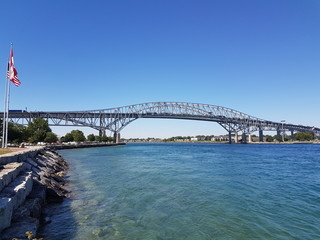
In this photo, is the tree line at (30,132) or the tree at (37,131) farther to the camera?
the tree at (37,131)

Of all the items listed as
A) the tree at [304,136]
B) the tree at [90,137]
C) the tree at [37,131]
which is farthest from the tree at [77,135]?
the tree at [304,136]

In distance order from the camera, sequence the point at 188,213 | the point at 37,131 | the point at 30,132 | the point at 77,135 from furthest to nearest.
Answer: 1. the point at 77,135
2. the point at 37,131
3. the point at 30,132
4. the point at 188,213

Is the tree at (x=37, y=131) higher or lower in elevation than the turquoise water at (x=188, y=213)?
higher

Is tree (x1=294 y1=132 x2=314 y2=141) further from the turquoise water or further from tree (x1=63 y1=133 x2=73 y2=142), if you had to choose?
the turquoise water

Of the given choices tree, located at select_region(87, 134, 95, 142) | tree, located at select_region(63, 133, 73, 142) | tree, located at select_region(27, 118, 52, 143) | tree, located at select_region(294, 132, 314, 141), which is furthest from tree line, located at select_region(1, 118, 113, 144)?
tree, located at select_region(294, 132, 314, 141)

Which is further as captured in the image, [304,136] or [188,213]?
[304,136]

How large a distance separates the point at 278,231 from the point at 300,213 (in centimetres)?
208

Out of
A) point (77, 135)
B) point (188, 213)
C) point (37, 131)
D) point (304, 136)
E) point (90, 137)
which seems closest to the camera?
point (188, 213)

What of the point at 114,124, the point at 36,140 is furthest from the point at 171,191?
the point at 114,124

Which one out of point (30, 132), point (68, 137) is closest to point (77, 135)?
point (68, 137)

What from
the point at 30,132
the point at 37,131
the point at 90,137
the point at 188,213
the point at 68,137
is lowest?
the point at 188,213

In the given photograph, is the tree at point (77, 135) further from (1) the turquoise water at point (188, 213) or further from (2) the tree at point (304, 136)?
(2) the tree at point (304, 136)

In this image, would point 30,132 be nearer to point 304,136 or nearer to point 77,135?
point 77,135

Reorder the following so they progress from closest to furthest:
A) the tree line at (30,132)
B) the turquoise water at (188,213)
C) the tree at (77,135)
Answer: the turquoise water at (188,213)
the tree line at (30,132)
the tree at (77,135)
